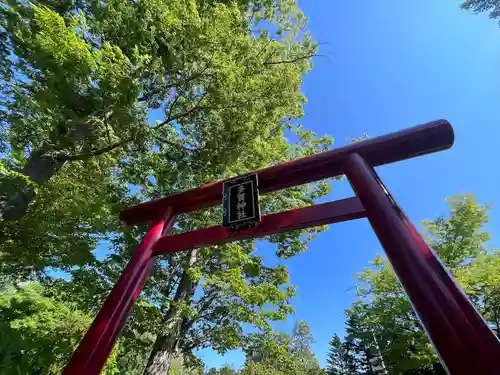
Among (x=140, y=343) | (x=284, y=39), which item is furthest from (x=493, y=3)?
(x=140, y=343)

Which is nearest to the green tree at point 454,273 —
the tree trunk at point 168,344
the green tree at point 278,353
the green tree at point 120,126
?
the green tree at point 278,353

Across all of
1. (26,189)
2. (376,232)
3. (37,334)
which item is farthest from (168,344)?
(376,232)

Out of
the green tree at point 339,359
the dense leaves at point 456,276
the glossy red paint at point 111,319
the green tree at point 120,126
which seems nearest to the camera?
the glossy red paint at point 111,319

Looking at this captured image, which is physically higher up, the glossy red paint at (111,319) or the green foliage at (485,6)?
the green foliage at (485,6)

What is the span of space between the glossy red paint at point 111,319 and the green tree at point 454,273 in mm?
8904

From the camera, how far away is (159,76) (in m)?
4.47

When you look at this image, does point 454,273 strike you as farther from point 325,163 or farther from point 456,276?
point 325,163

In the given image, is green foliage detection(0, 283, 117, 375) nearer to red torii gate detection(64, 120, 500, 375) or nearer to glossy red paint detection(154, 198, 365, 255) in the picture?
red torii gate detection(64, 120, 500, 375)

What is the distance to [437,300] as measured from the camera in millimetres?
1587

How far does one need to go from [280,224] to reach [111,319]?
1811 millimetres

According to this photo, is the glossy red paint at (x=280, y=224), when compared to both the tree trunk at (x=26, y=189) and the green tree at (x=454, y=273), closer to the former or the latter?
the tree trunk at (x=26, y=189)

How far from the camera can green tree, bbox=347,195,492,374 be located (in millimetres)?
8312

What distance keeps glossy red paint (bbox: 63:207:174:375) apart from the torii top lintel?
1.77 feet

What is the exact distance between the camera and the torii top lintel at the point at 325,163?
8.34ft
